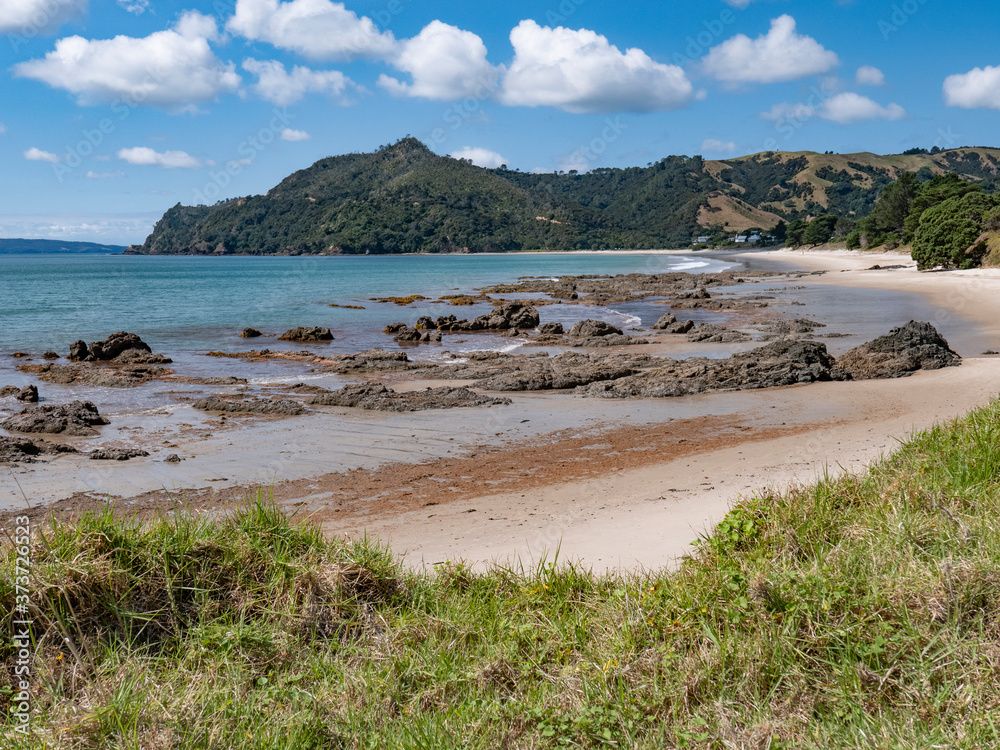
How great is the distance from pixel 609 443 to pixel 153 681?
8.50 m

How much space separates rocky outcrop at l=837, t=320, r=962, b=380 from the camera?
15.7 m

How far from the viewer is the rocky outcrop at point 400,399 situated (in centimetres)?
1409

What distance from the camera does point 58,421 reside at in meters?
12.3

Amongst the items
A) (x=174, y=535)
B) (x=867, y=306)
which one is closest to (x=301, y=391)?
(x=174, y=535)

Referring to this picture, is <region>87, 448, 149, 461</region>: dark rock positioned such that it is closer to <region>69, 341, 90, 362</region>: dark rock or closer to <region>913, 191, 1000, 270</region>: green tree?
<region>69, 341, 90, 362</region>: dark rock

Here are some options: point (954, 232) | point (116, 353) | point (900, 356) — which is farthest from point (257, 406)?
point (954, 232)

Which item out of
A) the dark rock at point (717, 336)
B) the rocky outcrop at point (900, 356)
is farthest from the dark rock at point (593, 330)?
the rocky outcrop at point (900, 356)

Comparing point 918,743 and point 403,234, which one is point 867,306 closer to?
point 918,743

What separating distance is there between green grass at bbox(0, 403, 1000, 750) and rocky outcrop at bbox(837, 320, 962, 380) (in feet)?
39.7

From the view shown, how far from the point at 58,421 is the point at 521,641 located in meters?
11.8

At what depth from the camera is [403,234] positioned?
7042 inches

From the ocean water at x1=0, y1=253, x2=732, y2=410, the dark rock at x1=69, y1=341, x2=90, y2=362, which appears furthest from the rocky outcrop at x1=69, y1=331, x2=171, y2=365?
the ocean water at x1=0, y1=253, x2=732, y2=410

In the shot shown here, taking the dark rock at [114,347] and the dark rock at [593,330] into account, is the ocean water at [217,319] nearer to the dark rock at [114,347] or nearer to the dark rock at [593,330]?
the dark rock at [114,347]

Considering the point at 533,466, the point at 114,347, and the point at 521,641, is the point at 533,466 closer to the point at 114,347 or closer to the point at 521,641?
the point at 521,641
